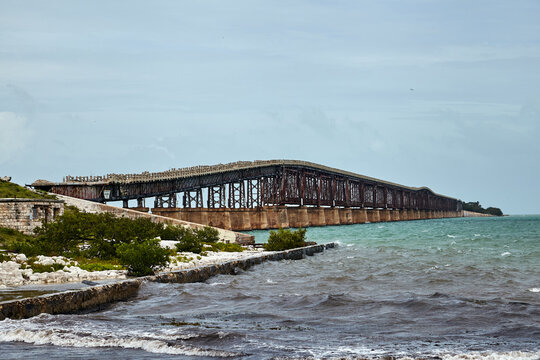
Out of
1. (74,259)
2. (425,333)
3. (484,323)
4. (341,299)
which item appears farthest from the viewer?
(74,259)

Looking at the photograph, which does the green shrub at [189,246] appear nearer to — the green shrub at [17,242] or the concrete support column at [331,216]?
the green shrub at [17,242]

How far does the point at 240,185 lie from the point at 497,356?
103088 millimetres

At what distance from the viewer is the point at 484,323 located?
45.9ft

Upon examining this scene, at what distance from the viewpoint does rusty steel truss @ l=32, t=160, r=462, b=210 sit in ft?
Result: 250

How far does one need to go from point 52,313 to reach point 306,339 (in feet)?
20.2

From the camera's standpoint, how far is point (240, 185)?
113 m

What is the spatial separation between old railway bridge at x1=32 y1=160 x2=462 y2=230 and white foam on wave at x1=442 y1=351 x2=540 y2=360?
60330 millimetres

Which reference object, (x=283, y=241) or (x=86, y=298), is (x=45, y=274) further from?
(x=283, y=241)

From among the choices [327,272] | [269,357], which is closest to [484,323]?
[269,357]

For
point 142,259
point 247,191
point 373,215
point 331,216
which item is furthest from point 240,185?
point 142,259

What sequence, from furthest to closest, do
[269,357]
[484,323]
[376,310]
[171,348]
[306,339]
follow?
[376,310] < [484,323] < [306,339] < [171,348] < [269,357]

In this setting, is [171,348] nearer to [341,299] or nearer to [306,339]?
[306,339]

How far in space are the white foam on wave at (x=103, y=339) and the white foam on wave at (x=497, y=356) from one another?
137 inches

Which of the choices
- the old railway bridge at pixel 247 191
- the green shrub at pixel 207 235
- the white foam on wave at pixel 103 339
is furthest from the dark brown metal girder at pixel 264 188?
the white foam on wave at pixel 103 339
